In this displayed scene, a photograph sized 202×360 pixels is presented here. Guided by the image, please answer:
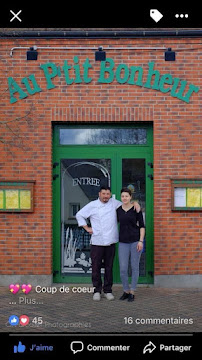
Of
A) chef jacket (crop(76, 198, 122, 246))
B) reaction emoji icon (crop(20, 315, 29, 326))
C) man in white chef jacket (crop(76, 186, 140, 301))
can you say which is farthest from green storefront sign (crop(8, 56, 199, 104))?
reaction emoji icon (crop(20, 315, 29, 326))

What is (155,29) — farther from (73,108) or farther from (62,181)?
(62,181)

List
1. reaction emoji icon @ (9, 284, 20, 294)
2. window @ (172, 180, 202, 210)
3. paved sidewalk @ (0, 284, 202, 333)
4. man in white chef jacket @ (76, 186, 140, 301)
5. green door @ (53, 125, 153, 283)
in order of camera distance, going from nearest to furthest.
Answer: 1. paved sidewalk @ (0, 284, 202, 333)
2. man in white chef jacket @ (76, 186, 140, 301)
3. reaction emoji icon @ (9, 284, 20, 294)
4. window @ (172, 180, 202, 210)
5. green door @ (53, 125, 153, 283)

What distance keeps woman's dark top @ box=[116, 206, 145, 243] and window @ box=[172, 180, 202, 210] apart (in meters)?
1.32

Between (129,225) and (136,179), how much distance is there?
5.25 ft

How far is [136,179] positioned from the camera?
9484 millimetres

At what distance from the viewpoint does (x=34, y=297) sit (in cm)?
823

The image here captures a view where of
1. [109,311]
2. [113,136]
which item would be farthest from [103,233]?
[113,136]

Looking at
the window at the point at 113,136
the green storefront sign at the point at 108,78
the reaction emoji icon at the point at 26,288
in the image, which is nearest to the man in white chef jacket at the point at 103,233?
the reaction emoji icon at the point at 26,288

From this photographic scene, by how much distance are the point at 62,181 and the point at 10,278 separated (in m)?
1.89

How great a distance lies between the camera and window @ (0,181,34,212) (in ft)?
30.3

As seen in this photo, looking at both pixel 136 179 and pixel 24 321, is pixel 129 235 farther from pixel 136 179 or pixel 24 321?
pixel 24 321

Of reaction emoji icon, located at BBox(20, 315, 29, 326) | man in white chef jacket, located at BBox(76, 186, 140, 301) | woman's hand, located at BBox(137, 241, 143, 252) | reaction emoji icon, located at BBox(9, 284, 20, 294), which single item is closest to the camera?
reaction emoji icon, located at BBox(20, 315, 29, 326)

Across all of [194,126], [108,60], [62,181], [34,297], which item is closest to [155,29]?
[108,60]

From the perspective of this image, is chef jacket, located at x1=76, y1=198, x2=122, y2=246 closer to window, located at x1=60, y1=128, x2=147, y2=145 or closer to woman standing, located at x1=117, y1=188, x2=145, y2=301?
woman standing, located at x1=117, y1=188, x2=145, y2=301
